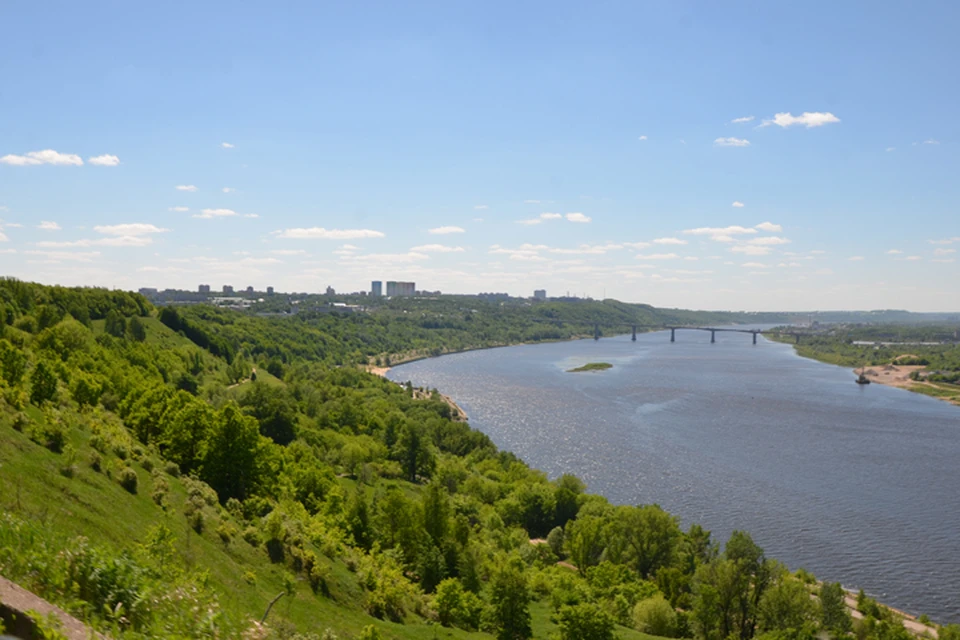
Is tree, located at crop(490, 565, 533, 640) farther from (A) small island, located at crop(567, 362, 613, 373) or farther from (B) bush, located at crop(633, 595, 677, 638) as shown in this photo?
(A) small island, located at crop(567, 362, 613, 373)

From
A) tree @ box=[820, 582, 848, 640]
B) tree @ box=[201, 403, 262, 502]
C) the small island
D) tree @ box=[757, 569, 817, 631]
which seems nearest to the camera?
tree @ box=[201, 403, 262, 502]

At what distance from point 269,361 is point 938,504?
72.8m

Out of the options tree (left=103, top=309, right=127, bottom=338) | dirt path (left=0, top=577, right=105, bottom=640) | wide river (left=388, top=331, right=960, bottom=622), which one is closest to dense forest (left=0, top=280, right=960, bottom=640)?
dirt path (left=0, top=577, right=105, bottom=640)

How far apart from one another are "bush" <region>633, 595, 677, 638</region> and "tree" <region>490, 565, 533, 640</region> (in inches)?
251

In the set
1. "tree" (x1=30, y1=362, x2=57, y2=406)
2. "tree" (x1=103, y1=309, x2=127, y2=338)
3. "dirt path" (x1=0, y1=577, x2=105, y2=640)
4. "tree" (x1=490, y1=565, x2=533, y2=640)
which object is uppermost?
"tree" (x1=103, y1=309, x2=127, y2=338)

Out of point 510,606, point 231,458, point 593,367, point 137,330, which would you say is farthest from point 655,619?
point 593,367

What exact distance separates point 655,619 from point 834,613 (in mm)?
8497

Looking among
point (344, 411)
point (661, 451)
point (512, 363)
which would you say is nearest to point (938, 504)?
point (661, 451)

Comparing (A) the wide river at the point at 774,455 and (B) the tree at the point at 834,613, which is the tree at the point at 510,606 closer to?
(B) the tree at the point at 834,613

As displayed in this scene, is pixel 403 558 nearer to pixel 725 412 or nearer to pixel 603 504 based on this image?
pixel 603 504

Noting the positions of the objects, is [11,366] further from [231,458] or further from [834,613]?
[834,613]

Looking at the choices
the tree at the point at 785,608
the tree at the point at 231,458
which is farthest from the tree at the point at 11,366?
the tree at the point at 785,608

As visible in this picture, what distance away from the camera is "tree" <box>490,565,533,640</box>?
76.9 feet

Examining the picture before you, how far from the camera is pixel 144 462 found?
24.2 m
